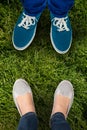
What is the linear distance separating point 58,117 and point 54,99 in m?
0.17

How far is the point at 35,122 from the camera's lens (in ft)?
5.96

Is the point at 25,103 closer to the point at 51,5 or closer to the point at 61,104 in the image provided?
the point at 61,104

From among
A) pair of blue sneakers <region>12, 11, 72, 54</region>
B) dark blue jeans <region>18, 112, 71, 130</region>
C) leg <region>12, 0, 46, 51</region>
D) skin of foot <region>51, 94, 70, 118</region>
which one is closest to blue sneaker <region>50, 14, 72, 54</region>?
pair of blue sneakers <region>12, 11, 72, 54</region>

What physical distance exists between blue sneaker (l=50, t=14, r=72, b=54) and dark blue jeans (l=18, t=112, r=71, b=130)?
436 mm

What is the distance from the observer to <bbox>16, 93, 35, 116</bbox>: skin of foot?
1.96 m

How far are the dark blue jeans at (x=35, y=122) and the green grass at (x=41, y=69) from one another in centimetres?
14

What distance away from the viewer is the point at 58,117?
1.87 m

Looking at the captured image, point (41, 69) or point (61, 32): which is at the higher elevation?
point (61, 32)

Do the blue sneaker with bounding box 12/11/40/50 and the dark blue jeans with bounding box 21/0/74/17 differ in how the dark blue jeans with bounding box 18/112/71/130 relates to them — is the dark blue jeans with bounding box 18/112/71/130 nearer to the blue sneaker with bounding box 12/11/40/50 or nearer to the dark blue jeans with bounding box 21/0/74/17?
the blue sneaker with bounding box 12/11/40/50

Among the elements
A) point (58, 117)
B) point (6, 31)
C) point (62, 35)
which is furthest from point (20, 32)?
point (58, 117)


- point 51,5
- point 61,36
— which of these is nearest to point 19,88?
point 61,36

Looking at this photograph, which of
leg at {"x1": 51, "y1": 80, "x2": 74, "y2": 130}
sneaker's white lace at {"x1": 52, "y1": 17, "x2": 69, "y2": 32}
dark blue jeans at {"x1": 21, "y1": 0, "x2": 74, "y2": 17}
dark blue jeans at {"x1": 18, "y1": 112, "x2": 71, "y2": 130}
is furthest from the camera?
leg at {"x1": 51, "y1": 80, "x2": 74, "y2": 130}

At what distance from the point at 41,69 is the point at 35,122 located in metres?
0.38

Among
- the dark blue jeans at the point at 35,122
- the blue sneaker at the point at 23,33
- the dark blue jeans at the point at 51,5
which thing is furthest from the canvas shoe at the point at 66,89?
the dark blue jeans at the point at 51,5
